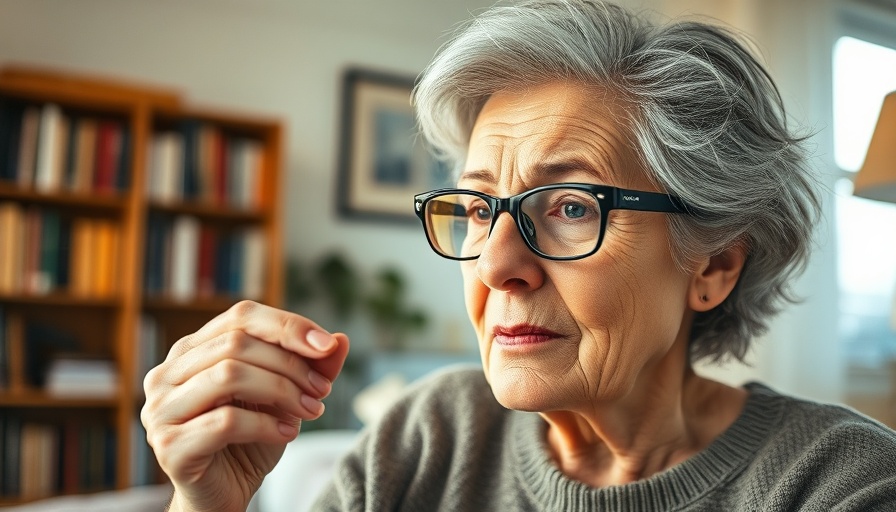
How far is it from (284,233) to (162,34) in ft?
4.01

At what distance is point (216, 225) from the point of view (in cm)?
417

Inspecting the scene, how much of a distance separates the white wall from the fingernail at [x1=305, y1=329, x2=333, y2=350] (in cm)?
280

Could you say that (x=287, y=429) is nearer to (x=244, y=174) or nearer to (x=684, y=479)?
(x=684, y=479)

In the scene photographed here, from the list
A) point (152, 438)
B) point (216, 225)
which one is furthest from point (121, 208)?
point (152, 438)

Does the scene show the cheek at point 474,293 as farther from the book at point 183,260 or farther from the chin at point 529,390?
the book at point 183,260

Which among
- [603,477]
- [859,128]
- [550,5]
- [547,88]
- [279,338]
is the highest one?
[859,128]

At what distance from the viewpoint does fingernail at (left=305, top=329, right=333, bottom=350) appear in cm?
84

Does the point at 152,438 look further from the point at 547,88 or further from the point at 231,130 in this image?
the point at 231,130

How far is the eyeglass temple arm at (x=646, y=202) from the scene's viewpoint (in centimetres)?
102

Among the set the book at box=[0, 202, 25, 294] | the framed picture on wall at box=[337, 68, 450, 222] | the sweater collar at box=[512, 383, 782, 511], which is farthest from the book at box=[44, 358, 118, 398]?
the sweater collar at box=[512, 383, 782, 511]

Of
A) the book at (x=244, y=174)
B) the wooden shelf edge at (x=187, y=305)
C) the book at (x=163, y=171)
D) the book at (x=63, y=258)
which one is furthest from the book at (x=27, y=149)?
the book at (x=244, y=174)

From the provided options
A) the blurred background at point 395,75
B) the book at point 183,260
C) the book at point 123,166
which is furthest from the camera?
the book at point 183,260

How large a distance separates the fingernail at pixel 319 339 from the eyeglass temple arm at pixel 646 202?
16.3 inches

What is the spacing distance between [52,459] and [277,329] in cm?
327
